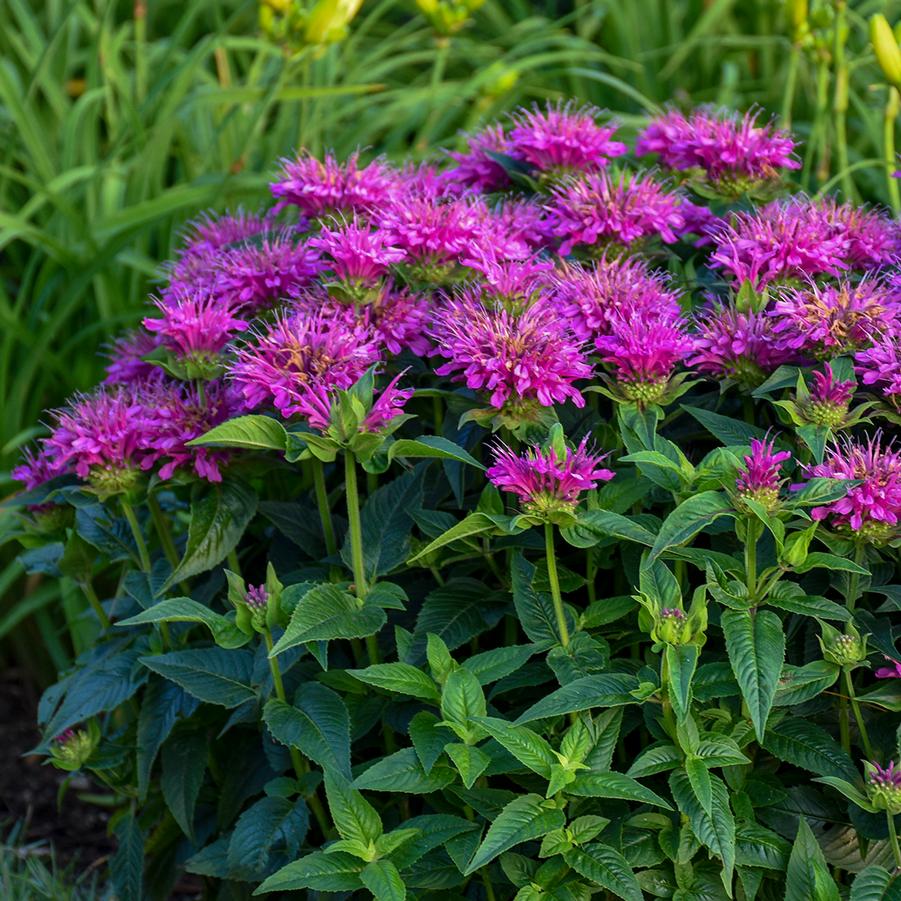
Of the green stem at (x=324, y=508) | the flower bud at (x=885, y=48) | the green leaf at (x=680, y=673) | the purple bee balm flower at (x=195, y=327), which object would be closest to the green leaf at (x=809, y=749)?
the green leaf at (x=680, y=673)

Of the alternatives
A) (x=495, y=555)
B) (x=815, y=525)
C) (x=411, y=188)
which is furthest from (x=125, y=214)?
(x=815, y=525)

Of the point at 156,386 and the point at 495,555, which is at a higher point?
the point at 156,386

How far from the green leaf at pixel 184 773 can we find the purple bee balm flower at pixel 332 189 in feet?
2.52

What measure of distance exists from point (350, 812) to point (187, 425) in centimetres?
54

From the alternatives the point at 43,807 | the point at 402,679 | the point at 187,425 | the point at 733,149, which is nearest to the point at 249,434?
the point at 187,425

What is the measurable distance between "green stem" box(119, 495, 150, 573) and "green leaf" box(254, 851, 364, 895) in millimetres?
519

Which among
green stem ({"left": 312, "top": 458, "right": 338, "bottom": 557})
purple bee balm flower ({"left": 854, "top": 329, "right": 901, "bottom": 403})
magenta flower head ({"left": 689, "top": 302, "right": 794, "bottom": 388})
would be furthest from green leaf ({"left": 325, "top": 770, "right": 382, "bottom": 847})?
purple bee balm flower ({"left": 854, "top": 329, "right": 901, "bottom": 403})

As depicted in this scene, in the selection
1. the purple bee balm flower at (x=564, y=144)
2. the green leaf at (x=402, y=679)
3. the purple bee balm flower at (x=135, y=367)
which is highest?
the purple bee balm flower at (x=564, y=144)

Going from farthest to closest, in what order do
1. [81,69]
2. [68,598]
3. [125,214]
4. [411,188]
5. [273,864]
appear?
1. [81,69]
2. [125,214]
3. [68,598]
4. [411,188]
5. [273,864]

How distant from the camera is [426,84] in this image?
3.68 meters

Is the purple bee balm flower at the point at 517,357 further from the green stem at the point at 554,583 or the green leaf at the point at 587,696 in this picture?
the green leaf at the point at 587,696

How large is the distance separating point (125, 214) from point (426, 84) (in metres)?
1.28

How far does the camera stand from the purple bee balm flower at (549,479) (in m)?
1.35

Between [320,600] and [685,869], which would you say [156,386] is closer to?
[320,600]
